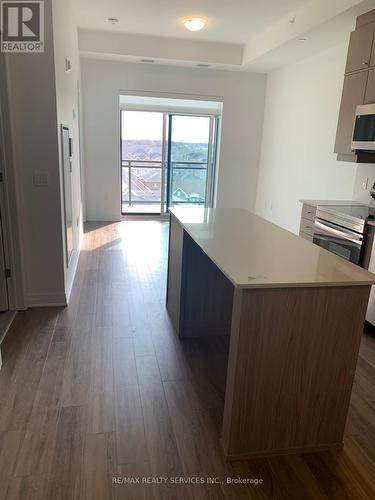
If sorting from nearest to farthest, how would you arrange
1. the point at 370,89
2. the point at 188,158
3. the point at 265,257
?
the point at 265,257 < the point at 370,89 < the point at 188,158

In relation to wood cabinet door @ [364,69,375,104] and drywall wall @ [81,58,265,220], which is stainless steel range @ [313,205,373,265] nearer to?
wood cabinet door @ [364,69,375,104]

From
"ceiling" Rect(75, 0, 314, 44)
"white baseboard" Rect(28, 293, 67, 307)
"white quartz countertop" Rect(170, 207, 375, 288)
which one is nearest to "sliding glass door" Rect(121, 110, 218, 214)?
"ceiling" Rect(75, 0, 314, 44)

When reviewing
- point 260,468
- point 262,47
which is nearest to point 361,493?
point 260,468

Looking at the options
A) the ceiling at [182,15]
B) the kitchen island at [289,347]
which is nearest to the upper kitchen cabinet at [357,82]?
the ceiling at [182,15]

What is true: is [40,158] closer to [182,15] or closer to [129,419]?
[129,419]

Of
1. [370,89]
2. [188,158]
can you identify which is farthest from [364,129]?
[188,158]

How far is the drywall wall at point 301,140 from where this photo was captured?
16.1ft

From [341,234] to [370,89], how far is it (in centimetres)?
136

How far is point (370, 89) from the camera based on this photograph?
141 inches

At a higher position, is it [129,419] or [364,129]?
[364,129]

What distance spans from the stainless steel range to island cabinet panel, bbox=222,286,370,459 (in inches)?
67.1

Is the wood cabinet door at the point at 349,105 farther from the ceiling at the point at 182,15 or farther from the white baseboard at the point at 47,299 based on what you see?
the white baseboard at the point at 47,299

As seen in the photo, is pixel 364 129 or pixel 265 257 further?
pixel 364 129

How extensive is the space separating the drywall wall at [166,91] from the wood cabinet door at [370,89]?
12.2 feet
